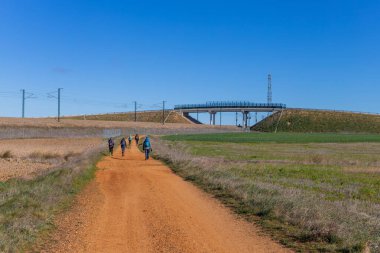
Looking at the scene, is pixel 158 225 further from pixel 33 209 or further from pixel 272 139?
pixel 272 139

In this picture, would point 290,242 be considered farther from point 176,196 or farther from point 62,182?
point 62,182

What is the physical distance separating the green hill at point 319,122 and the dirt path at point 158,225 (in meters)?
162

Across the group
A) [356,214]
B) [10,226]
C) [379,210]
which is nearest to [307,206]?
[356,214]

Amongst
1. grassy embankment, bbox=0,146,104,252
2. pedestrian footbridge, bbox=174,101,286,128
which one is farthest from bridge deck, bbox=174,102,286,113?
grassy embankment, bbox=0,146,104,252

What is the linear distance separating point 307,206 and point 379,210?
A: 2.80 m

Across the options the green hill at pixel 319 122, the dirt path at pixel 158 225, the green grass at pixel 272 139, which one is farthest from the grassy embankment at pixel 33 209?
the green hill at pixel 319 122

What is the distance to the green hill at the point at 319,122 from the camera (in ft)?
566

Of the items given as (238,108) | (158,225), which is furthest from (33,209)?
(238,108)

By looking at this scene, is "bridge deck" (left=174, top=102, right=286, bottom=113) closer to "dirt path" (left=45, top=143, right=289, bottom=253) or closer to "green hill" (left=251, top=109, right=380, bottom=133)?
"green hill" (left=251, top=109, right=380, bottom=133)

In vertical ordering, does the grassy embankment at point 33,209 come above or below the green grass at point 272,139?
below

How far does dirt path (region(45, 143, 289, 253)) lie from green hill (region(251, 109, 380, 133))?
531ft

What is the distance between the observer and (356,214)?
11742 mm

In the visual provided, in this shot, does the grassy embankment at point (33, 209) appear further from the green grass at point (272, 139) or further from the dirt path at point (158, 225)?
the green grass at point (272, 139)

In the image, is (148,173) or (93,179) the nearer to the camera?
(93,179)
